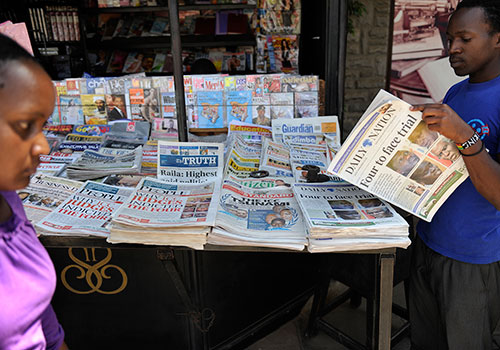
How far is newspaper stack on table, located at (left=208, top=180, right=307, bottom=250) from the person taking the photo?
1097 millimetres

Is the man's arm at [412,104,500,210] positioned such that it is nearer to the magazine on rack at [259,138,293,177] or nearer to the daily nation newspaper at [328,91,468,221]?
the daily nation newspaper at [328,91,468,221]

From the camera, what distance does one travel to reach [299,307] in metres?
2.14

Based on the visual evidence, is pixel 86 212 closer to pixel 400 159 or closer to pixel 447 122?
pixel 400 159

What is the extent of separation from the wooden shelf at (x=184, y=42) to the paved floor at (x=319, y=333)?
2.44 m

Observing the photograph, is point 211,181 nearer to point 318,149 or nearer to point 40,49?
point 318,149

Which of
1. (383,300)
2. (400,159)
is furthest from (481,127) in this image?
(383,300)

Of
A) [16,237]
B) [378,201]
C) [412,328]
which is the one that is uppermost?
[16,237]

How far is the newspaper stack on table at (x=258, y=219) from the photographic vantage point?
110 cm

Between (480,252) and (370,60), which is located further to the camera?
(370,60)

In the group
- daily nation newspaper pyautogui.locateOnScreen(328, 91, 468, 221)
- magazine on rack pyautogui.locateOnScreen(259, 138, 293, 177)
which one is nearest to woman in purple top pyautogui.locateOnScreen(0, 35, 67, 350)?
daily nation newspaper pyautogui.locateOnScreen(328, 91, 468, 221)

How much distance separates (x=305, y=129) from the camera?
1984 millimetres

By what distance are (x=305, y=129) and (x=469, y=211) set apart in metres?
0.95

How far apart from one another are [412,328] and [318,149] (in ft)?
Answer: 2.65

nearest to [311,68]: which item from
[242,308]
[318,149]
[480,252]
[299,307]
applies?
[318,149]
